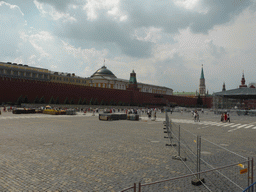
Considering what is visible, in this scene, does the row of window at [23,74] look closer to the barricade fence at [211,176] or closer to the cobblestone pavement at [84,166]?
the cobblestone pavement at [84,166]

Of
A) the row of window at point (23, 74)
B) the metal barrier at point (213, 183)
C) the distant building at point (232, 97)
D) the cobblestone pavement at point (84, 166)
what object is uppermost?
the row of window at point (23, 74)

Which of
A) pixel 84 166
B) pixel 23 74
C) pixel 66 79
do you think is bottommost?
pixel 84 166

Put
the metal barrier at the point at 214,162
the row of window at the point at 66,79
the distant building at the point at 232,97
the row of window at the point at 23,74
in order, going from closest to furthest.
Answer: the metal barrier at the point at 214,162 → the distant building at the point at 232,97 → the row of window at the point at 23,74 → the row of window at the point at 66,79

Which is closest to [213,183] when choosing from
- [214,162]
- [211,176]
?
[211,176]

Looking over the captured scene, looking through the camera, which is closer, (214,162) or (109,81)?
(214,162)

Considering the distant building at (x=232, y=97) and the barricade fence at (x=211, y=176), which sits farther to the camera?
the distant building at (x=232, y=97)

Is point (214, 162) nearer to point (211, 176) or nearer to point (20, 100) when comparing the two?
point (211, 176)

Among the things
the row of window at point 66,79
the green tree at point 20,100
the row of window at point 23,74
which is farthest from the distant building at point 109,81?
the green tree at point 20,100

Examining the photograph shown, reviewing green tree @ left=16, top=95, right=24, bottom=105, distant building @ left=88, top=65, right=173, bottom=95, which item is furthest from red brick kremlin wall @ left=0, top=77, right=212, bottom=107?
distant building @ left=88, top=65, right=173, bottom=95

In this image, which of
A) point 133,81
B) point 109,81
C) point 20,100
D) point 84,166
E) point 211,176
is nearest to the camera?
point 211,176

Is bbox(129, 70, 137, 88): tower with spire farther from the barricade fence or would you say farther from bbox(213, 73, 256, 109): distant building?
the barricade fence

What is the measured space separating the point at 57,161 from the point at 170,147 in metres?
4.91

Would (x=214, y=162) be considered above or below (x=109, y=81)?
below

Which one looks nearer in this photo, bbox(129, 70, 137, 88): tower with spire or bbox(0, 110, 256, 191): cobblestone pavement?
bbox(0, 110, 256, 191): cobblestone pavement
